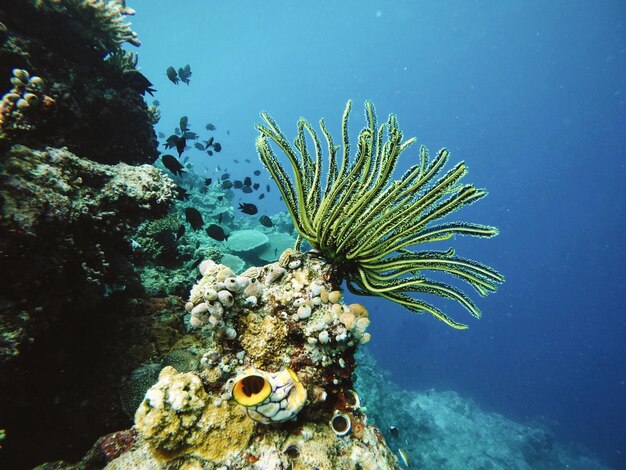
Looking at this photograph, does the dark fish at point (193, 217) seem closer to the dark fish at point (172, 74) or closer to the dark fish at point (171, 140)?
the dark fish at point (171, 140)

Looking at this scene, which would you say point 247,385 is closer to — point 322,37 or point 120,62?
point 120,62

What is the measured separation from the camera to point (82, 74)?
5.12m

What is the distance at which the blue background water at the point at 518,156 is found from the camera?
53.2 metres

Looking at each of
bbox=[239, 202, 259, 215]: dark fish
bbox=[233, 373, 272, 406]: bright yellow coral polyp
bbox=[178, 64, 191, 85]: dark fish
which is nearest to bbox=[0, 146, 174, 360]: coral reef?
bbox=[233, 373, 272, 406]: bright yellow coral polyp

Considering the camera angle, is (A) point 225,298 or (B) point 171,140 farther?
(B) point 171,140

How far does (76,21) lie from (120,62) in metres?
0.81

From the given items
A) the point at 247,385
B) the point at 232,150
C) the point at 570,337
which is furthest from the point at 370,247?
the point at 232,150

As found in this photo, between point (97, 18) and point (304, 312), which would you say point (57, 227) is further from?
point (97, 18)

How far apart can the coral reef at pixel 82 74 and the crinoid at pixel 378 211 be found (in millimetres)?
2962

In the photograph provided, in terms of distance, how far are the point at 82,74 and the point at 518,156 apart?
490 feet

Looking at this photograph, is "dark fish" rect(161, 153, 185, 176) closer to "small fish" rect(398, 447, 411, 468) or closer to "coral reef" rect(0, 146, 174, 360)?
"coral reef" rect(0, 146, 174, 360)

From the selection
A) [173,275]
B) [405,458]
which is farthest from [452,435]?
[173,275]

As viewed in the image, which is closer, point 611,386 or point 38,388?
point 38,388

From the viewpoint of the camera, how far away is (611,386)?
61.0m
